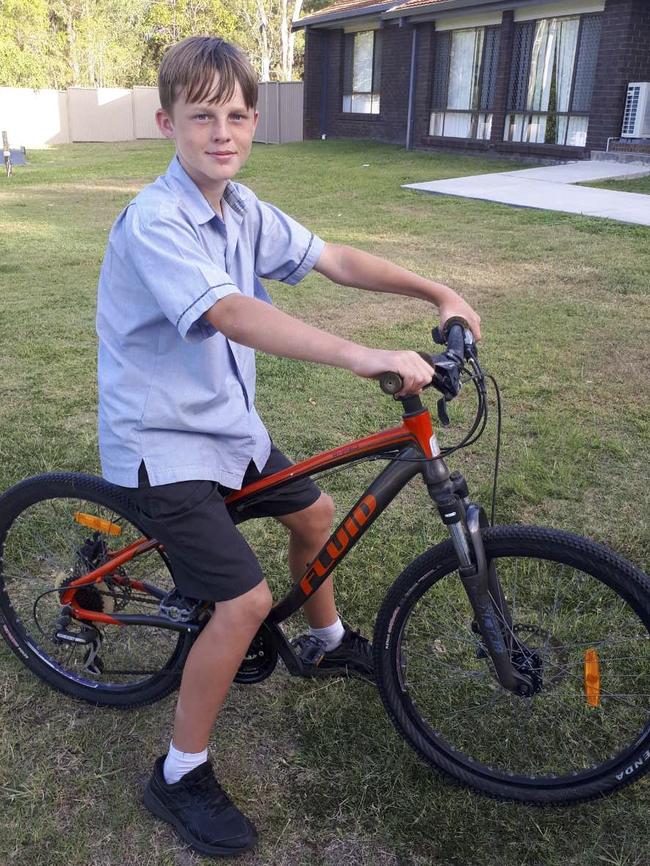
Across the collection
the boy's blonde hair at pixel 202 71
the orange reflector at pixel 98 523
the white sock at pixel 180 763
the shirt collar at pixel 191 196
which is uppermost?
the boy's blonde hair at pixel 202 71

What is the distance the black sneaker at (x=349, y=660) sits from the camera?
2.62 metres

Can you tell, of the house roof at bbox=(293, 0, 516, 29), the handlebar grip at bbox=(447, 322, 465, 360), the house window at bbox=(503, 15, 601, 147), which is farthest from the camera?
the house roof at bbox=(293, 0, 516, 29)

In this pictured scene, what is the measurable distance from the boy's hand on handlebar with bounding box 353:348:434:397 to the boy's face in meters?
0.61

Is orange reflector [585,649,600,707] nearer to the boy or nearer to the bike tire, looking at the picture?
the boy

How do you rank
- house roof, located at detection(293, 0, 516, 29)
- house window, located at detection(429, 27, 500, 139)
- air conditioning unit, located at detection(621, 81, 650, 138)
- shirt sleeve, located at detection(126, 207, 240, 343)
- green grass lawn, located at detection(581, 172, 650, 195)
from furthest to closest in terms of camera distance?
house window, located at detection(429, 27, 500, 139) < house roof, located at detection(293, 0, 516, 29) < air conditioning unit, located at detection(621, 81, 650, 138) < green grass lawn, located at detection(581, 172, 650, 195) < shirt sleeve, located at detection(126, 207, 240, 343)

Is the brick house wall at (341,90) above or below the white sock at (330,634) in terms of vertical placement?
above

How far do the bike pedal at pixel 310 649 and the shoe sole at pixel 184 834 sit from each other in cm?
52

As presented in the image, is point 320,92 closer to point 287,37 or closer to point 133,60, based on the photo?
point 287,37

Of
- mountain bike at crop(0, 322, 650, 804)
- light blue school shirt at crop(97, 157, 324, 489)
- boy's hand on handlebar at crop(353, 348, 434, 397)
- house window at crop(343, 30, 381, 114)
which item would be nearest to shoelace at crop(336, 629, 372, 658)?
mountain bike at crop(0, 322, 650, 804)

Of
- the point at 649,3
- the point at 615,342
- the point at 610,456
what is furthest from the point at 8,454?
the point at 649,3

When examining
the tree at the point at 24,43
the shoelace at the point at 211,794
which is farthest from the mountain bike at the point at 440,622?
the tree at the point at 24,43

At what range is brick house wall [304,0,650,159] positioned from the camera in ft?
50.1

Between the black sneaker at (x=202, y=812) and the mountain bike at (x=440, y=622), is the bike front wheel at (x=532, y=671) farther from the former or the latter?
the black sneaker at (x=202, y=812)

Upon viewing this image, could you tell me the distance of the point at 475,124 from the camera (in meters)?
19.4
